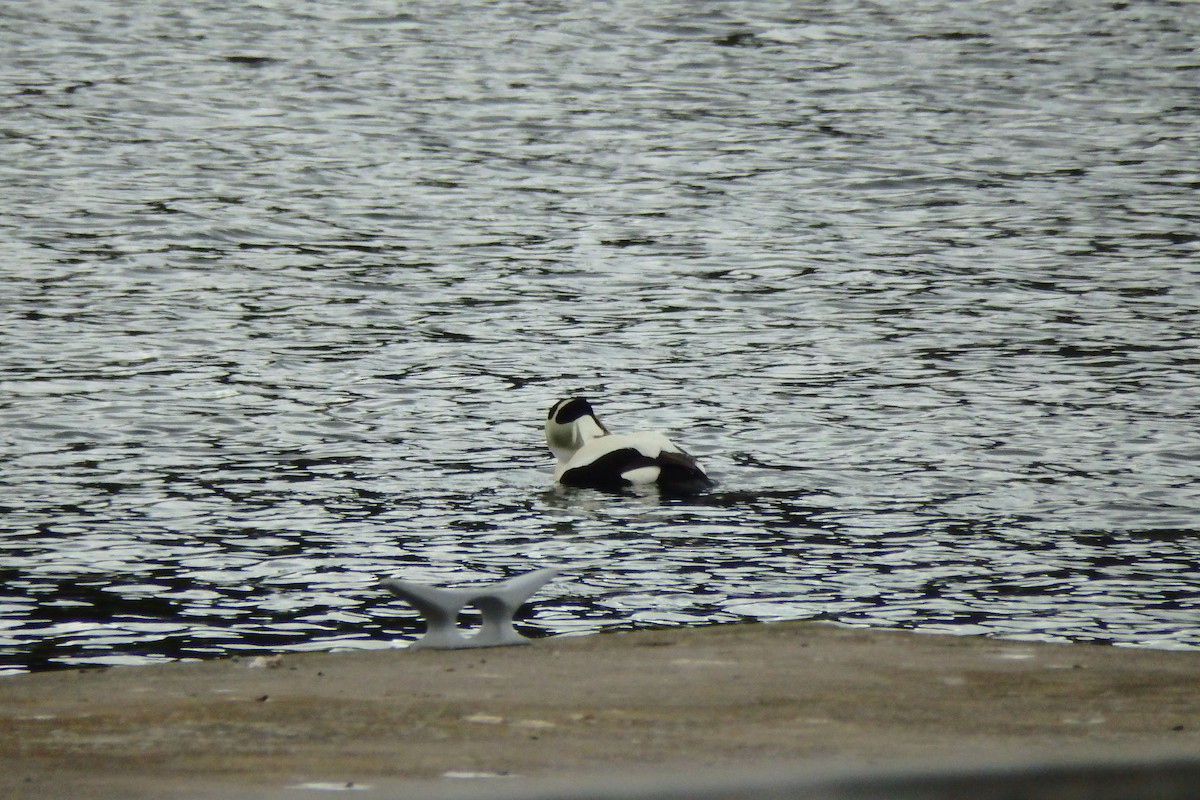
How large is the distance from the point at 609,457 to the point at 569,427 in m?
0.46

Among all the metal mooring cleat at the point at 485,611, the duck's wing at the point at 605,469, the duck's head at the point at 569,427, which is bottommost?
the duck's wing at the point at 605,469

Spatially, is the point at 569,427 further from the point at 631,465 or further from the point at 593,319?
the point at 593,319

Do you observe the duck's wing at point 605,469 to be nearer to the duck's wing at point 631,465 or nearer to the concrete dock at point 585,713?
the duck's wing at point 631,465

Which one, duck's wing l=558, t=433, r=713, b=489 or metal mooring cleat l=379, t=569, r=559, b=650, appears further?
duck's wing l=558, t=433, r=713, b=489

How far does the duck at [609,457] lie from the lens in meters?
13.2

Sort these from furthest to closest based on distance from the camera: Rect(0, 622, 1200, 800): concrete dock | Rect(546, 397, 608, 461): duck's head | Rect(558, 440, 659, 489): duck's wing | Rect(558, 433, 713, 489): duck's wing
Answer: Rect(546, 397, 608, 461): duck's head, Rect(558, 440, 659, 489): duck's wing, Rect(558, 433, 713, 489): duck's wing, Rect(0, 622, 1200, 800): concrete dock

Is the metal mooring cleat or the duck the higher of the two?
the metal mooring cleat

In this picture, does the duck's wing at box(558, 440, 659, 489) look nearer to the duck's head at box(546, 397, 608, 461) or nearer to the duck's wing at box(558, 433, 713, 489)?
the duck's wing at box(558, 433, 713, 489)

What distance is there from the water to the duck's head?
313mm

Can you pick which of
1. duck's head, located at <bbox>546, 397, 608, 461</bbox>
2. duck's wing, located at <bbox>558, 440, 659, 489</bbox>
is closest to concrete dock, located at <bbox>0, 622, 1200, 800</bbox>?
duck's wing, located at <bbox>558, 440, 659, 489</bbox>

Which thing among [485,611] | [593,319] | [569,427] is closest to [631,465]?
[569,427]

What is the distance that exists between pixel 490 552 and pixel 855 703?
5.04 metres

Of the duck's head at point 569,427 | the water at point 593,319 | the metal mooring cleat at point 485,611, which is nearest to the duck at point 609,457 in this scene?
the duck's head at point 569,427

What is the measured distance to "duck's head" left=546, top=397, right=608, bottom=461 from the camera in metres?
13.8
